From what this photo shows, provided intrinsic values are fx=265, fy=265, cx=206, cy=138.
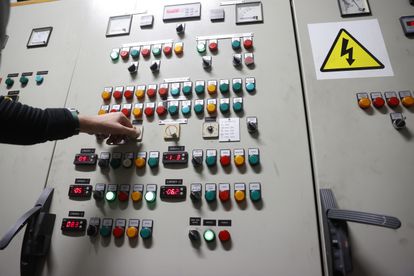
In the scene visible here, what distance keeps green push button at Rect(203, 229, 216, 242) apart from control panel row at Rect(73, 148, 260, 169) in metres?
0.23

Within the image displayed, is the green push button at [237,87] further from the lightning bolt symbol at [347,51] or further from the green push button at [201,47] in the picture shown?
the lightning bolt symbol at [347,51]

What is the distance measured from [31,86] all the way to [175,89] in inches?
29.8

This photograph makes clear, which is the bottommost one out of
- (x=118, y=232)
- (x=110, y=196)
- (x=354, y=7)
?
(x=118, y=232)

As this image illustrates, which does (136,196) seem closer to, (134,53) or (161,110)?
(161,110)

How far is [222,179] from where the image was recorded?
96 centimetres

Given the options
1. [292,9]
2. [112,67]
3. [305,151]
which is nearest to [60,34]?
[112,67]

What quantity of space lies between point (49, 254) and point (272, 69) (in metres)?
1.12

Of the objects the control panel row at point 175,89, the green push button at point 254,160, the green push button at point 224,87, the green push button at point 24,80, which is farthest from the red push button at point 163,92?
the green push button at point 24,80

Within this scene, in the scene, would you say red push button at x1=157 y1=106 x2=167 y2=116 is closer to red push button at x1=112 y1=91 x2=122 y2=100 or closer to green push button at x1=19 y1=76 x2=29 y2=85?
red push button at x1=112 y1=91 x2=122 y2=100

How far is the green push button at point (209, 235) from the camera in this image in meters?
0.88

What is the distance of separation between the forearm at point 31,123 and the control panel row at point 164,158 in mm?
184

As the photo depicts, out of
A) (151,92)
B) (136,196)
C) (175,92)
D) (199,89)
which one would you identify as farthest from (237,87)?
(136,196)

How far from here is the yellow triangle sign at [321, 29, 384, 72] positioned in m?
1.03

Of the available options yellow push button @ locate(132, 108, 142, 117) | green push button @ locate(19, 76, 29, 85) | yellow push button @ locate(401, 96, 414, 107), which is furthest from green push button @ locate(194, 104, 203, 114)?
green push button @ locate(19, 76, 29, 85)
